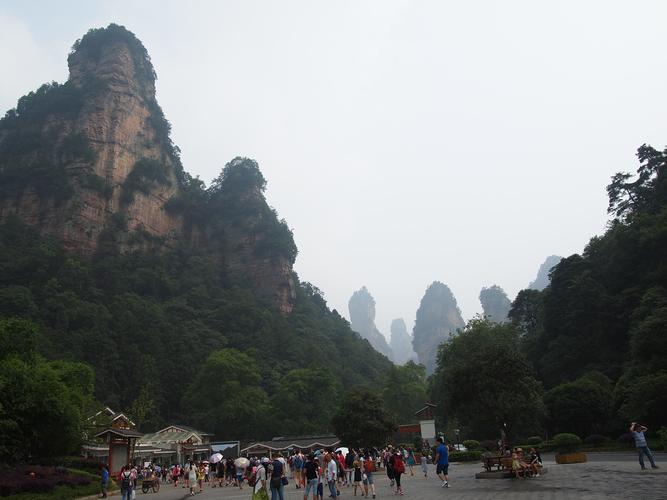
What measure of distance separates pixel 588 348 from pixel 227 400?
1482 inches

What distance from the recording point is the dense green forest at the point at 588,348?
877 inches

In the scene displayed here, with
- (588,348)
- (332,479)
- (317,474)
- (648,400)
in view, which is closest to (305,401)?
(588,348)

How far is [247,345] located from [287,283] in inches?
1083

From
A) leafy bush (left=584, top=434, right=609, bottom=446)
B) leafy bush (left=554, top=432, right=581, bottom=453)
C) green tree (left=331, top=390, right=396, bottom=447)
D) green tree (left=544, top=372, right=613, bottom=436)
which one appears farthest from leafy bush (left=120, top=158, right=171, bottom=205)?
leafy bush (left=554, top=432, right=581, bottom=453)

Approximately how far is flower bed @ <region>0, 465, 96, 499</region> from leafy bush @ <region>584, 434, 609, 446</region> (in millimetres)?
29045

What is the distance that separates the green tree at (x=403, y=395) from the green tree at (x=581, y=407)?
120 feet

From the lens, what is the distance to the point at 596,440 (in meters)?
33.5

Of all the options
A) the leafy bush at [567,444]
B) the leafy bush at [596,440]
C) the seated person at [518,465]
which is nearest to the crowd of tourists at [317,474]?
the seated person at [518,465]

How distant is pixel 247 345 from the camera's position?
81.1 metres

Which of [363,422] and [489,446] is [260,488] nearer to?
[363,422]

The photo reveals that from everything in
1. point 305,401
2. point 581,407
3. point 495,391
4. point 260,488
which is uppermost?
point 305,401

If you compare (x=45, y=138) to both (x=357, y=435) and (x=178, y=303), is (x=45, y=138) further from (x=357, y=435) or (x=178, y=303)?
(x=357, y=435)

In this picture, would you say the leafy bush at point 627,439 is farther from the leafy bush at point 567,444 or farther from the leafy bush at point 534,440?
the leafy bush at point 534,440

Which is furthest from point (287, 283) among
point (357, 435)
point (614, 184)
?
point (357, 435)
